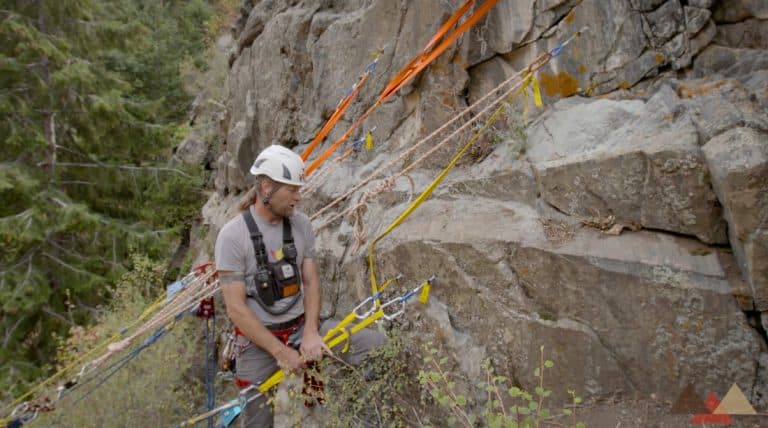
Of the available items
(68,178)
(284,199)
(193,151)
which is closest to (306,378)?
(284,199)

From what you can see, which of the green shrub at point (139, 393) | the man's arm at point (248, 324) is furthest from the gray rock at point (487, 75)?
the green shrub at point (139, 393)

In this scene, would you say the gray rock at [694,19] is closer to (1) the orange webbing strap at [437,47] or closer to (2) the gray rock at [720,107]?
(2) the gray rock at [720,107]

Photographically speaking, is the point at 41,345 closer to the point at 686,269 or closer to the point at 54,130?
the point at 54,130

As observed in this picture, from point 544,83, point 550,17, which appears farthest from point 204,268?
point 550,17

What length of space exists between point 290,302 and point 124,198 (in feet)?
32.5

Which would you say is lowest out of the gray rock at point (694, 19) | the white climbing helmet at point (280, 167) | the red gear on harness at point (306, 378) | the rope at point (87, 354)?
the red gear on harness at point (306, 378)

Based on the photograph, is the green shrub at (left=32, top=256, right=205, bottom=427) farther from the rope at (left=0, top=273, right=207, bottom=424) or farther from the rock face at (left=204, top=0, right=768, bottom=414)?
the rock face at (left=204, top=0, right=768, bottom=414)

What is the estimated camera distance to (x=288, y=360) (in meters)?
3.50

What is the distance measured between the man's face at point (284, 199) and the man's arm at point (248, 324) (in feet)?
1.73

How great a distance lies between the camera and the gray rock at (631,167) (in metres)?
3.20

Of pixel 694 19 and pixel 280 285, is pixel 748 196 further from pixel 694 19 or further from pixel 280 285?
pixel 280 285

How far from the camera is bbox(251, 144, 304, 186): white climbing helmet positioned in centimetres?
350

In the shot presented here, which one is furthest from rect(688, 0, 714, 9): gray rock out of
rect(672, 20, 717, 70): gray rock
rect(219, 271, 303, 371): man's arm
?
rect(219, 271, 303, 371): man's arm

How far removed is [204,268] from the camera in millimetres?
5238
